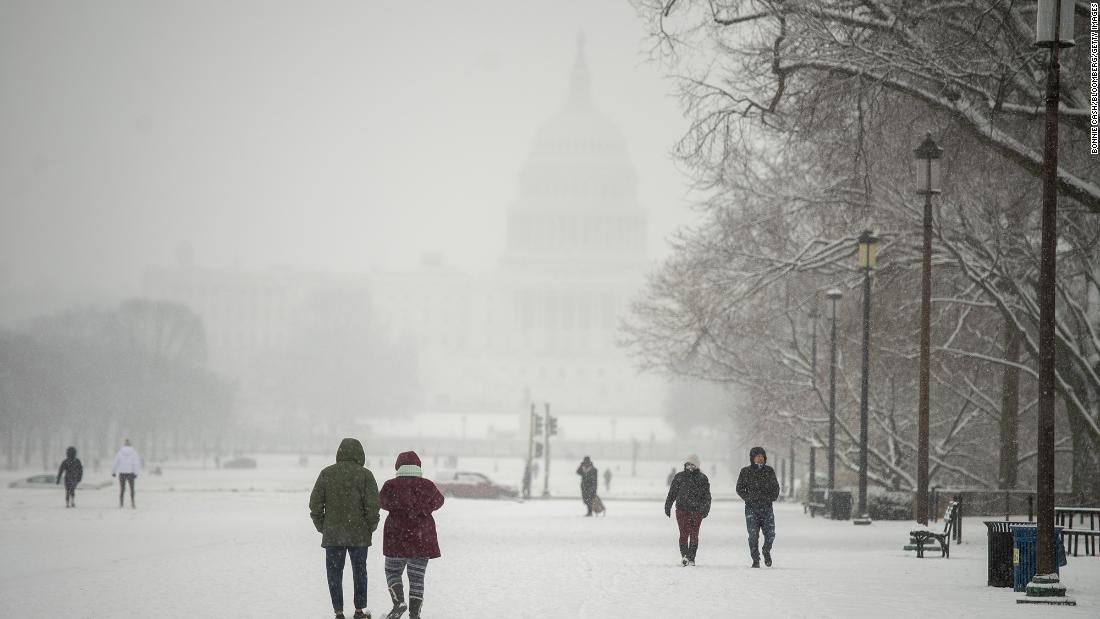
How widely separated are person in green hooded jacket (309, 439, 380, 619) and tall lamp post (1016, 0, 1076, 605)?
20.9 ft

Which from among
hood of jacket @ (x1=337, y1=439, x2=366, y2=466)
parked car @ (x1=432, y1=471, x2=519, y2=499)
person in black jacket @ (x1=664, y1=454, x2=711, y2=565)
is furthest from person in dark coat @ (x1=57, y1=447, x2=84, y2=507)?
hood of jacket @ (x1=337, y1=439, x2=366, y2=466)

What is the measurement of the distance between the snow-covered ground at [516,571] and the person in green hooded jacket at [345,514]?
1.11 metres

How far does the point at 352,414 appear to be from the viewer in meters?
123

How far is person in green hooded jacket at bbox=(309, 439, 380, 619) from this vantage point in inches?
611

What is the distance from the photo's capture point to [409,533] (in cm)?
1559

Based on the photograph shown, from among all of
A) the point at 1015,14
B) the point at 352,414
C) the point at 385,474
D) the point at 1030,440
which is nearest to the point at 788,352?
the point at 1030,440

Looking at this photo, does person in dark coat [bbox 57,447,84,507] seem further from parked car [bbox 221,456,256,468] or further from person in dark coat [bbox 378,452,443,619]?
parked car [bbox 221,456,256,468]

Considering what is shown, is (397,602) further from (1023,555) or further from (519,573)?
(1023,555)

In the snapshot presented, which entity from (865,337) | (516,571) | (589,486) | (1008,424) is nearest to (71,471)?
(589,486)

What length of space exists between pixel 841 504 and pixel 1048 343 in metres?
18.4

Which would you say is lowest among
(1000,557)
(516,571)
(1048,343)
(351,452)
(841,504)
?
(516,571)

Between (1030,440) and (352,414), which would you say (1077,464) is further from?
(352,414)

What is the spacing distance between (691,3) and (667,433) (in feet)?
406

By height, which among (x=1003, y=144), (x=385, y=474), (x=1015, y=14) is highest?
(x=1015, y=14)
